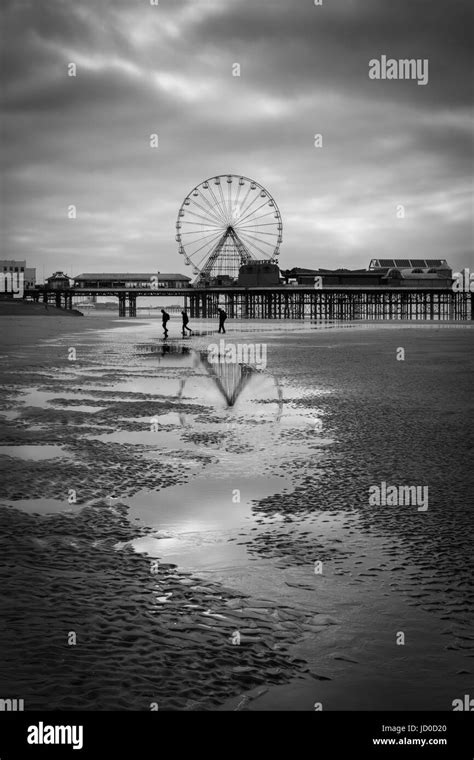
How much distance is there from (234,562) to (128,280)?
145 m

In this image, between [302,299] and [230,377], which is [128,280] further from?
[230,377]

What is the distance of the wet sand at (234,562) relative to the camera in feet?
10.5

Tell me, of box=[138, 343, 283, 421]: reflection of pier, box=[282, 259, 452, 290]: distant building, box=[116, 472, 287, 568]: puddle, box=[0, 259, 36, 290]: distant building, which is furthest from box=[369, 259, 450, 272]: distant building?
box=[116, 472, 287, 568]: puddle

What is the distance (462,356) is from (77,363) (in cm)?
1166

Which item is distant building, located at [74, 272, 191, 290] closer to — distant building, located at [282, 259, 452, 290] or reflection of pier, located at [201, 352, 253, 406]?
distant building, located at [282, 259, 452, 290]

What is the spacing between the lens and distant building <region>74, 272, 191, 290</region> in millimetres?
143875

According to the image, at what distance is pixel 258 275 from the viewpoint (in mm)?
115938

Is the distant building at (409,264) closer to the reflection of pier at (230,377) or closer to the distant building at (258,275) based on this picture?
the distant building at (258,275)

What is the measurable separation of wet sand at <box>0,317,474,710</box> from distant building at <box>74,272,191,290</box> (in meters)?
135

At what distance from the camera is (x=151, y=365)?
19.5m

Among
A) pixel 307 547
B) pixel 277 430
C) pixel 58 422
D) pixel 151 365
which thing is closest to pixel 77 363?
pixel 151 365

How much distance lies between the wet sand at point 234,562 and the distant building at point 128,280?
13525 cm

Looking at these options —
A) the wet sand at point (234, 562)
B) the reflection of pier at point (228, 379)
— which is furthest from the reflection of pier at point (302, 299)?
the wet sand at point (234, 562)
